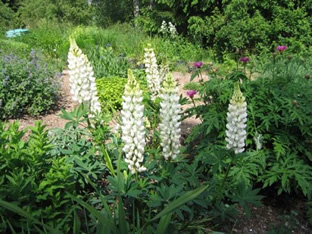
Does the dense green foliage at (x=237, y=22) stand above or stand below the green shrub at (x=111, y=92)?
above

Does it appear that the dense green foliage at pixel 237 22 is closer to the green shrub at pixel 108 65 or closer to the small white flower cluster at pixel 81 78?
the green shrub at pixel 108 65

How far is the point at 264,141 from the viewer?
117 inches

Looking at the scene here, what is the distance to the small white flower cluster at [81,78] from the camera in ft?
8.32

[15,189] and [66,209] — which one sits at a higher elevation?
[15,189]

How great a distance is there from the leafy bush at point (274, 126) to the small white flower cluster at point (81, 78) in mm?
1070

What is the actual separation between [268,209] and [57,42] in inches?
306

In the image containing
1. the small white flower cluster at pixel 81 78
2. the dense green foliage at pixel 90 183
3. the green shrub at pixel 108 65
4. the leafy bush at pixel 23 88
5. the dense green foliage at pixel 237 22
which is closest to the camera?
the dense green foliage at pixel 90 183

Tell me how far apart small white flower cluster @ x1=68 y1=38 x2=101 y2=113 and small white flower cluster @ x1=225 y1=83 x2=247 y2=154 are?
3.46 ft

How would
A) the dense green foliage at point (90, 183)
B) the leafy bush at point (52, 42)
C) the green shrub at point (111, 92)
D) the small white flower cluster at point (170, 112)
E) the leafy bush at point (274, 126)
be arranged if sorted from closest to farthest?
the dense green foliage at point (90, 183) < the small white flower cluster at point (170, 112) < the leafy bush at point (274, 126) < the green shrub at point (111, 92) < the leafy bush at point (52, 42)

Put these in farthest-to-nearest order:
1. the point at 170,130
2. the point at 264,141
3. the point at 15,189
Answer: the point at 264,141 → the point at 170,130 → the point at 15,189

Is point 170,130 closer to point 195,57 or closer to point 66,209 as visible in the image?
point 66,209

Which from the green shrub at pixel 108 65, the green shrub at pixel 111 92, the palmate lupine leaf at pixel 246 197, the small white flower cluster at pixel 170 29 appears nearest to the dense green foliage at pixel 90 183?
the palmate lupine leaf at pixel 246 197

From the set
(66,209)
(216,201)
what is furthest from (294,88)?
(66,209)

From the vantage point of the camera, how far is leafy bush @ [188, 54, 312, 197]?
109 inches
